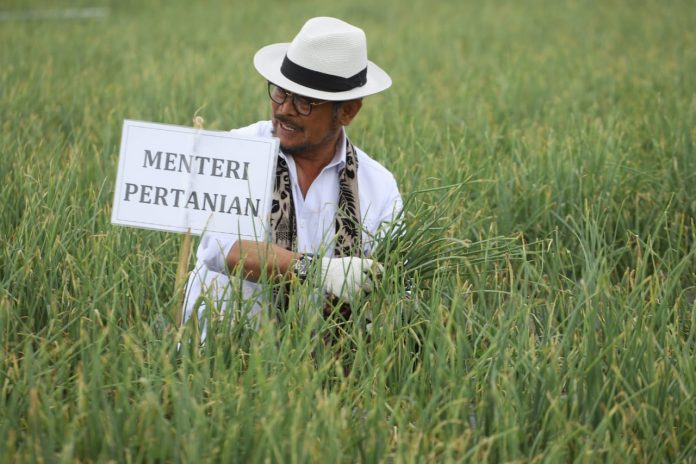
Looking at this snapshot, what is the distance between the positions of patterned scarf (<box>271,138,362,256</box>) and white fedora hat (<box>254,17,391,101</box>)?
188 millimetres

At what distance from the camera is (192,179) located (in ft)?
7.09

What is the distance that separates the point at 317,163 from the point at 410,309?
48 cm

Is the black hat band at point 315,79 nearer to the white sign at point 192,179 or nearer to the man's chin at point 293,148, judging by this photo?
the man's chin at point 293,148

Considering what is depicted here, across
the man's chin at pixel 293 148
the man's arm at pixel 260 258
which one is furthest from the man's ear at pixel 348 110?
the man's arm at pixel 260 258

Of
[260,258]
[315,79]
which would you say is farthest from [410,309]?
[315,79]

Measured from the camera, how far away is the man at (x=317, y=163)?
7.81ft

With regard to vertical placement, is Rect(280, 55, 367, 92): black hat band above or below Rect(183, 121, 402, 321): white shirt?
above

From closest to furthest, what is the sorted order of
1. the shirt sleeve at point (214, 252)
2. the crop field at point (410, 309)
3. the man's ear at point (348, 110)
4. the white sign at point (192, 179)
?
the crop field at point (410, 309) < the white sign at point (192, 179) < the shirt sleeve at point (214, 252) < the man's ear at point (348, 110)

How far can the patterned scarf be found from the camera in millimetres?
2393

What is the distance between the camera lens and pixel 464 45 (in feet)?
24.3

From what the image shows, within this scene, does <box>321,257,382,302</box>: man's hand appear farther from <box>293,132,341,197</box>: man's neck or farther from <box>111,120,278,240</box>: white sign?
<box>293,132,341,197</box>: man's neck

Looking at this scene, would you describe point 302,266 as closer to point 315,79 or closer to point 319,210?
point 319,210

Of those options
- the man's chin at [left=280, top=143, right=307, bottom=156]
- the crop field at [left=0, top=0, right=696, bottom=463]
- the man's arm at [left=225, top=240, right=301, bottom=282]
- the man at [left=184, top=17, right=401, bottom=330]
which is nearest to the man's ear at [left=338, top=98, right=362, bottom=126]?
the man at [left=184, top=17, right=401, bottom=330]

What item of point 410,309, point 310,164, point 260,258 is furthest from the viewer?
point 310,164
